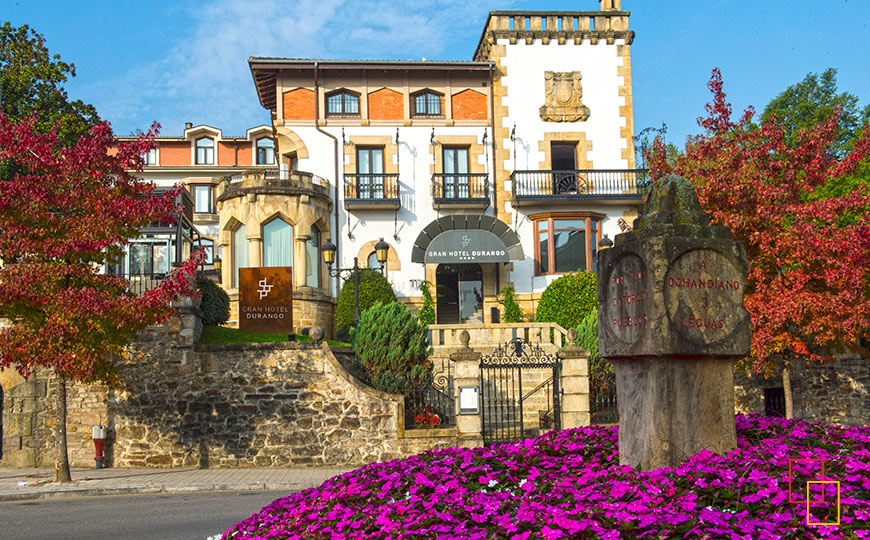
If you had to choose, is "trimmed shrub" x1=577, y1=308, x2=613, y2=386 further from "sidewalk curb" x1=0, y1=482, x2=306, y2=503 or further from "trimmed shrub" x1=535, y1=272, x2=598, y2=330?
"sidewalk curb" x1=0, y1=482, x2=306, y2=503

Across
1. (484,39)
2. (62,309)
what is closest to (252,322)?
(62,309)

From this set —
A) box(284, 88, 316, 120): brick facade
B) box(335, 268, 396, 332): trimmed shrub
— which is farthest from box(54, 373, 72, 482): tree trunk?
box(284, 88, 316, 120): brick facade

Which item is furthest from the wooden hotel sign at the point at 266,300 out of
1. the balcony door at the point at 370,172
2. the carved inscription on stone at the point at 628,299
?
the carved inscription on stone at the point at 628,299

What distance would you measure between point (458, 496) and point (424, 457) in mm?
1805

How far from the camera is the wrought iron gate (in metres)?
16.0

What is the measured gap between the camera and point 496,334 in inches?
877

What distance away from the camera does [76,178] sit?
46.3ft

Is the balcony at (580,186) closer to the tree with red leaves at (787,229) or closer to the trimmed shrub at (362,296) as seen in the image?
the trimmed shrub at (362,296)

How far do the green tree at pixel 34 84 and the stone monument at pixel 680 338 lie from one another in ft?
78.3

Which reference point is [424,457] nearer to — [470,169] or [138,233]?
[138,233]

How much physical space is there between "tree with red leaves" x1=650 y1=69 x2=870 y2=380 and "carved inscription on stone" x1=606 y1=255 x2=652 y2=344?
1069cm

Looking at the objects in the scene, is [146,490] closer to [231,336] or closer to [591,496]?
[231,336]

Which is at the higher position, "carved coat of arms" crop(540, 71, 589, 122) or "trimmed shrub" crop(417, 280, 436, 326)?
"carved coat of arms" crop(540, 71, 589, 122)

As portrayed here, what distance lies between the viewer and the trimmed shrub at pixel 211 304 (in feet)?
65.9
